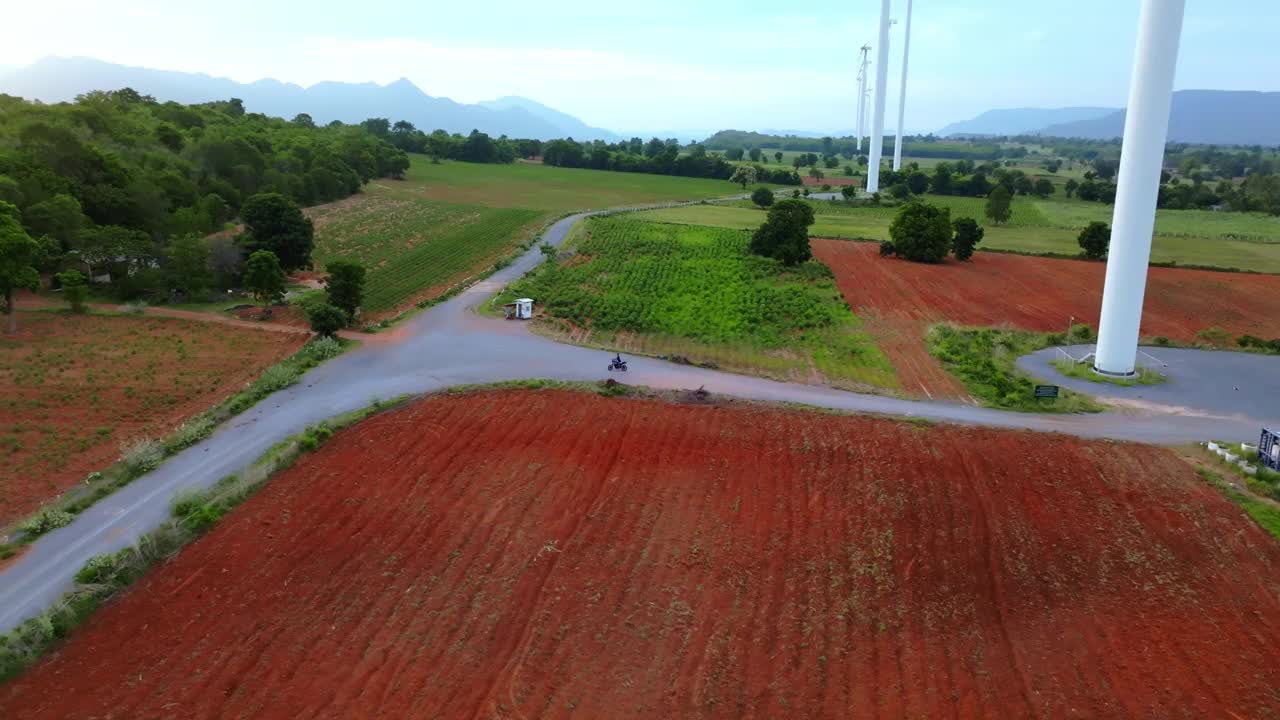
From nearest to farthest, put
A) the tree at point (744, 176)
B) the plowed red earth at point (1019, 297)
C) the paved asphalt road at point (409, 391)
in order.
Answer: the paved asphalt road at point (409, 391) → the plowed red earth at point (1019, 297) → the tree at point (744, 176)

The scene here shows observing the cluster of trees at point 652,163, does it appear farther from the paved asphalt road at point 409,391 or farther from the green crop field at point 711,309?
the paved asphalt road at point 409,391

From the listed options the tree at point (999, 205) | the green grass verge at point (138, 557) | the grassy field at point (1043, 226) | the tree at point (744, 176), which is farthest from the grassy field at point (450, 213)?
the tree at point (999, 205)

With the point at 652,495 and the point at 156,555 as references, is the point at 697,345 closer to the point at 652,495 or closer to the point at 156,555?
the point at 652,495

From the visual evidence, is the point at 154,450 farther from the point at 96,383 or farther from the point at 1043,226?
the point at 1043,226

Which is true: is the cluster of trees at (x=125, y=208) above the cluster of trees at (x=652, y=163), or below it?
below

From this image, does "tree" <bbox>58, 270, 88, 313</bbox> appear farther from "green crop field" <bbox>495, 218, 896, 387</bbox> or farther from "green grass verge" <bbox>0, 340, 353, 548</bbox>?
"green crop field" <bbox>495, 218, 896, 387</bbox>

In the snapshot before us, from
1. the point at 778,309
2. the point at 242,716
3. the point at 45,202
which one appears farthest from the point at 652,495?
the point at 45,202

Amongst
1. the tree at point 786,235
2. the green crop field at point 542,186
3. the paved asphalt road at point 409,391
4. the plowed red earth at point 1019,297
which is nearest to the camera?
the paved asphalt road at point 409,391
